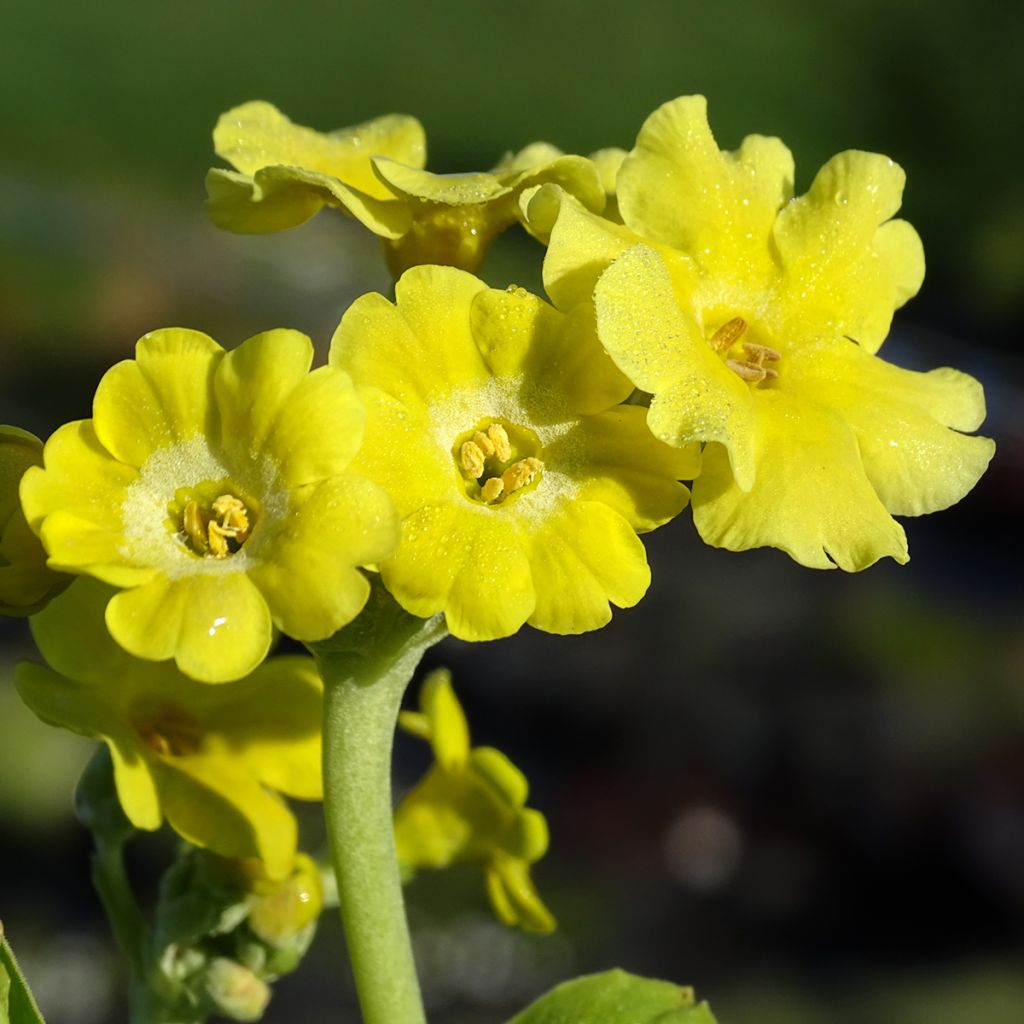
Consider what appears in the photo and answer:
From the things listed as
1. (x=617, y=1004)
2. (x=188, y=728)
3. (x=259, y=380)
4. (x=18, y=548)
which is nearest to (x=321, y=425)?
(x=259, y=380)

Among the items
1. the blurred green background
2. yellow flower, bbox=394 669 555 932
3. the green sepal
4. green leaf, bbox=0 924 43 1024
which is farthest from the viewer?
the blurred green background

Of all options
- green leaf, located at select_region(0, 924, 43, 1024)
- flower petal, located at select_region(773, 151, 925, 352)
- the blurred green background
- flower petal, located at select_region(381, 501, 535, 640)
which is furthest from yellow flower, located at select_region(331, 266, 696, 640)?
the blurred green background

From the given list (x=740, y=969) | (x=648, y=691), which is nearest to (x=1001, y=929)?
(x=740, y=969)

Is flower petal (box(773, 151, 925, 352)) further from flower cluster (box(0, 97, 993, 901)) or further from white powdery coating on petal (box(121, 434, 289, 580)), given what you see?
white powdery coating on petal (box(121, 434, 289, 580))

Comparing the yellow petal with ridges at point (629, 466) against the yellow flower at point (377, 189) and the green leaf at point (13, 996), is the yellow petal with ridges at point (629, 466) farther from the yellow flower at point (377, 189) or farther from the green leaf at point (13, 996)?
the green leaf at point (13, 996)

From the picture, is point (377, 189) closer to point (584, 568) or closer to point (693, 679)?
point (584, 568)

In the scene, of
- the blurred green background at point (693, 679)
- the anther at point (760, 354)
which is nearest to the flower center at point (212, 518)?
the anther at point (760, 354)

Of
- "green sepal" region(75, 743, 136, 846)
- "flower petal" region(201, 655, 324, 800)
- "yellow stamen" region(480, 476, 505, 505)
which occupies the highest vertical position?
"yellow stamen" region(480, 476, 505, 505)
